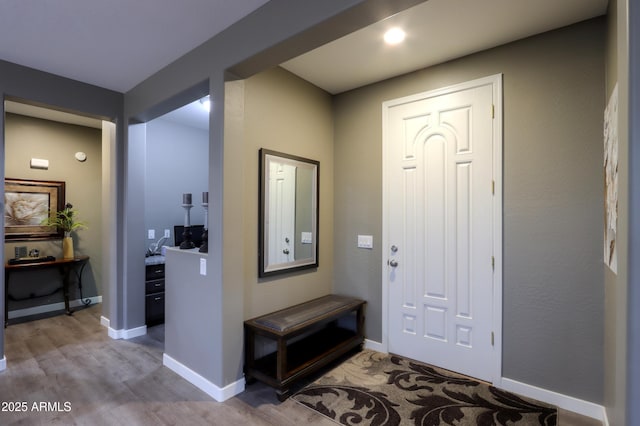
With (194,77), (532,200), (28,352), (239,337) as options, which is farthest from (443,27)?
(28,352)

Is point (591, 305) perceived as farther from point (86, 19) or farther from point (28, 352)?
point (28, 352)

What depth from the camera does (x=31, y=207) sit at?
4211mm

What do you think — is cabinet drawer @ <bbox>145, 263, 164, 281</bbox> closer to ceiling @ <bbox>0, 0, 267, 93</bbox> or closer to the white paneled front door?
the white paneled front door

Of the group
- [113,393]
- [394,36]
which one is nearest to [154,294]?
[113,393]

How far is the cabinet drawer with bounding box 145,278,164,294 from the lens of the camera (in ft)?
12.3

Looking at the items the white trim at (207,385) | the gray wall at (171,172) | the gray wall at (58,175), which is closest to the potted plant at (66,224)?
the gray wall at (58,175)

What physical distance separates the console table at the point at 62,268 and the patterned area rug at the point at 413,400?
3594 millimetres

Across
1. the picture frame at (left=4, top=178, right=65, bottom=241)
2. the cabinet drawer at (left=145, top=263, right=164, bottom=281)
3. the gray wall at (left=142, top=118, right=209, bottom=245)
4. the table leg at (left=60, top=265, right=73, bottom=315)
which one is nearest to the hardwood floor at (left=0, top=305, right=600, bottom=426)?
the cabinet drawer at (left=145, top=263, right=164, bottom=281)

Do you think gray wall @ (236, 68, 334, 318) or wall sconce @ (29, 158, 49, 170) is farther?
wall sconce @ (29, 158, 49, 170)

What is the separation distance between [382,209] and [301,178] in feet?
2.71

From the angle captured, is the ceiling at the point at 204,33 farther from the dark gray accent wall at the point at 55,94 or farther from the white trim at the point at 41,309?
the white trim at the point at 41,309

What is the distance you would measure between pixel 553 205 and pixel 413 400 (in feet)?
5.53

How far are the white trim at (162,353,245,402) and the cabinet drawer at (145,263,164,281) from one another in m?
1.38

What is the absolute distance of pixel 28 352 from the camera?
9.97ft
